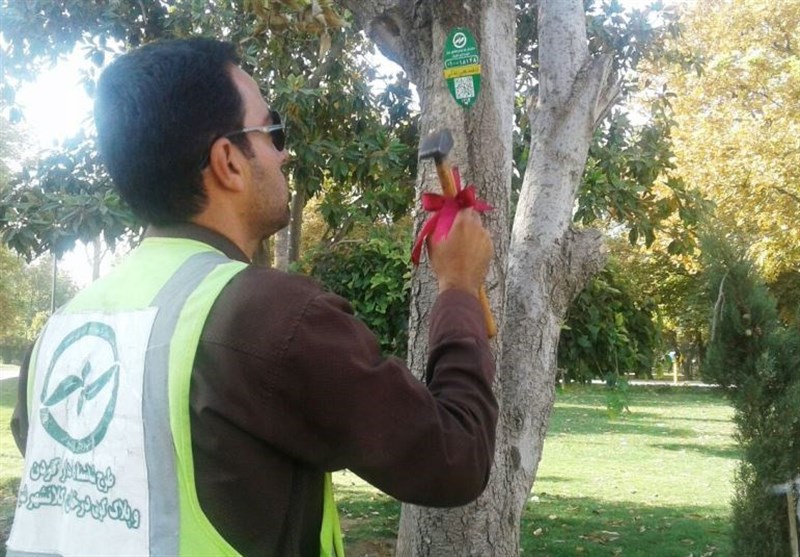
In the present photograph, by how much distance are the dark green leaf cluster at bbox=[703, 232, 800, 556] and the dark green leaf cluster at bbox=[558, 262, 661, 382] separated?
73 cm

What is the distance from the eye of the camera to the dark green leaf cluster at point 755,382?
14.7ft

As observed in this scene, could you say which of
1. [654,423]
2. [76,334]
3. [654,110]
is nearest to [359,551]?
[654,110]

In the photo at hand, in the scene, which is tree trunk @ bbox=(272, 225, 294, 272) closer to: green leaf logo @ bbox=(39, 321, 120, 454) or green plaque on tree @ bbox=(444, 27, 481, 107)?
green plaque on tree @ bbox=(444, 27, 481, 107)

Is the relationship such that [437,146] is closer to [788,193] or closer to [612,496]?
[612,496]

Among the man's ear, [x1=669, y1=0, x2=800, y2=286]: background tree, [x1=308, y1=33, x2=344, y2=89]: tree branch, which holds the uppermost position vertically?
[x1=669, y1=0, x2=800, y2=286]: background tree

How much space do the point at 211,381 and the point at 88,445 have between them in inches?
10.2

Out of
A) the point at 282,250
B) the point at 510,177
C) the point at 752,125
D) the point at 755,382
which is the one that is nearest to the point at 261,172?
the point at 510,177

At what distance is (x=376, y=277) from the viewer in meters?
6.53

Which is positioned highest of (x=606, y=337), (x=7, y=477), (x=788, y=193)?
A: (x=788, y=193)

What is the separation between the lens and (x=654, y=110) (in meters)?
8.40

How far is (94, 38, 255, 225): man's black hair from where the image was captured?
5.44 ft

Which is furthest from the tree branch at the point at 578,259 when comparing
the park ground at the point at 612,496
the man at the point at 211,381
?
the man at the point at 211,381

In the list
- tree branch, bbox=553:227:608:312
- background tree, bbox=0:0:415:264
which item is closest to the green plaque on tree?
tree branch, bbox=553:227:608:312

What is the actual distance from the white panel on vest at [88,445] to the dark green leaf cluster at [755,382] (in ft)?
11.1
